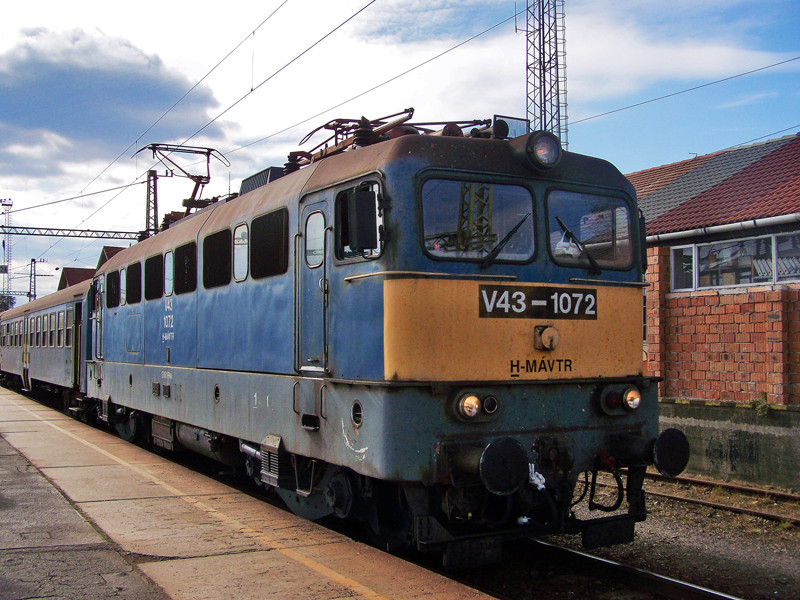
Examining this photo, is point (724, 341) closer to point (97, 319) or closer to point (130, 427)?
point (130, 427)

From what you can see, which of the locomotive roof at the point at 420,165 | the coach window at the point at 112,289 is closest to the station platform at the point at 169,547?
the locomotive roof at the point at 420,165

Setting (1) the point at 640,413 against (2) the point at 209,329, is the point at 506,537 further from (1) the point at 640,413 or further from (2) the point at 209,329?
(2) the point at 209,329

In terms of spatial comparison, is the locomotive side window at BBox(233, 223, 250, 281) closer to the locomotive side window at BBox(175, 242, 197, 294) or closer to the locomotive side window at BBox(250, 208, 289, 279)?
the locomotive side window at BBox(250, 208, 289, 279)

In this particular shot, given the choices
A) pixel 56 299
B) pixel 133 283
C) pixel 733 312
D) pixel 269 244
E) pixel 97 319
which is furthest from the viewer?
pixel 56 299

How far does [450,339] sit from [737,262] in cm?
746

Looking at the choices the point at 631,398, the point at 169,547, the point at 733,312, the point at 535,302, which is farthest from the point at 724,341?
the point at 169,547

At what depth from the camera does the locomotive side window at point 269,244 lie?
688 cm

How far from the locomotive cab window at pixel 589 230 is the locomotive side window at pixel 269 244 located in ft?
7.56

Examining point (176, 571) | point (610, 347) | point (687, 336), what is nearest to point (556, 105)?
point (687, 336)

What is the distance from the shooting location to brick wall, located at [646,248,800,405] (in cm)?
1032

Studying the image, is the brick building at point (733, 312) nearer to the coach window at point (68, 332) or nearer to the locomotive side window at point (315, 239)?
the locomotive side window at point (315, 239)

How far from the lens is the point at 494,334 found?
562 centimetres

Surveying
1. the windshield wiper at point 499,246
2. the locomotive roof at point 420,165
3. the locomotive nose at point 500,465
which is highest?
the locomotive roof at point 420,165

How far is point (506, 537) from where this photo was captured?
5.66 meters
